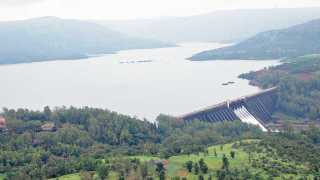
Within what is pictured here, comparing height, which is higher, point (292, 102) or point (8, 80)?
point (8, 80)

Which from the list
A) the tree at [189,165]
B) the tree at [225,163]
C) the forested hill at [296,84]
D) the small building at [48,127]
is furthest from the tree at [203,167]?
the forested hill at [296,84]

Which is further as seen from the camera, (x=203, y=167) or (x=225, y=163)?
(x=225, y=163)

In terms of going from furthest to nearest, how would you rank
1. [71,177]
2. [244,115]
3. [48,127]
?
[244,115] → [48,127] → [71,177]

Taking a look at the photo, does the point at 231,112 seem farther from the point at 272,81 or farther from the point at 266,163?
the point at 266,163

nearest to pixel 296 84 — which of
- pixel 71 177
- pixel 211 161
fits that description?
pixel 211 161

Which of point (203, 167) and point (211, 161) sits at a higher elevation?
point (211, 161)

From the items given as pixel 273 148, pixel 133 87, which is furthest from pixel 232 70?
pixel 273 148

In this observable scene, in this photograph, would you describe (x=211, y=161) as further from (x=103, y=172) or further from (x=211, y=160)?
(x=103, y=172)

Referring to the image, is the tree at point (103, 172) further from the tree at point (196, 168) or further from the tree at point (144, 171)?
the tree at point (196, 168)
